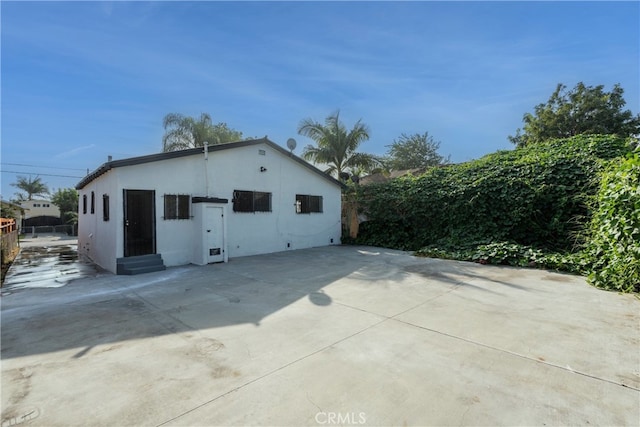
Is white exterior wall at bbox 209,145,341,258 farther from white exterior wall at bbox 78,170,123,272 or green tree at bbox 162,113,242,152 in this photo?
green tree at bbox 162,113,242,152

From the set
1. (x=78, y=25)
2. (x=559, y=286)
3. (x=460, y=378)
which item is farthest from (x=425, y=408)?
(x=78, y=25)

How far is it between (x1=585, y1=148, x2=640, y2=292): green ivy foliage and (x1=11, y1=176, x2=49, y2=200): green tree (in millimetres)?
59423

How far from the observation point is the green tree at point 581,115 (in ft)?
60.5

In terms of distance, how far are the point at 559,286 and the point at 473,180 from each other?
204 inches

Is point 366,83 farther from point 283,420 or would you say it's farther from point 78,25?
point 283,420

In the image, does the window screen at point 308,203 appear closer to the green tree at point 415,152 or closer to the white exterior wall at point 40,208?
the green tree at point 415,152

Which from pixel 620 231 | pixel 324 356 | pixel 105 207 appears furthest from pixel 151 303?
pixel 620 231

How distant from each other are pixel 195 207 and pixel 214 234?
1.04 meters

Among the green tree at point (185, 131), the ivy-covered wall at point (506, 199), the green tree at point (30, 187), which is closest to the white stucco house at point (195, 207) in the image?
the ivy-covered wall at point (506, 199)

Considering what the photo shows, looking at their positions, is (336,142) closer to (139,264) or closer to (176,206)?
(176,206)

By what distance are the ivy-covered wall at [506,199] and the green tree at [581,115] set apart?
13.2 meters

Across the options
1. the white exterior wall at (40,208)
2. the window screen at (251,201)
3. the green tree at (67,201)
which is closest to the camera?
the window screen at (251,201)

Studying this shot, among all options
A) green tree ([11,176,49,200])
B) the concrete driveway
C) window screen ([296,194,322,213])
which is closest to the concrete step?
the concrete driveway

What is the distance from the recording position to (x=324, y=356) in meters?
2.95
